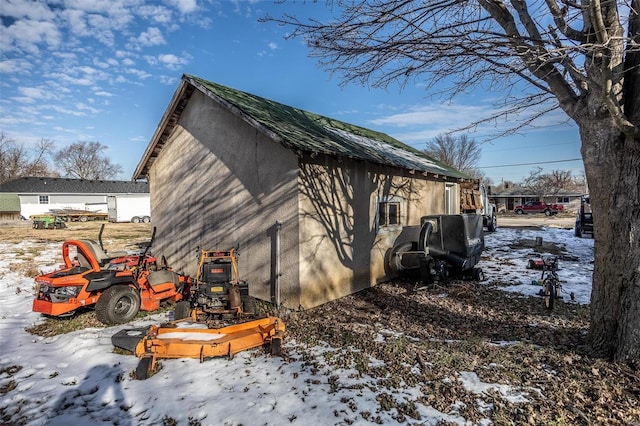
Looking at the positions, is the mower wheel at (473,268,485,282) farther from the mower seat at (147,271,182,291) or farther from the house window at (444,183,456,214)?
the mower seat at (147,271,182,291)

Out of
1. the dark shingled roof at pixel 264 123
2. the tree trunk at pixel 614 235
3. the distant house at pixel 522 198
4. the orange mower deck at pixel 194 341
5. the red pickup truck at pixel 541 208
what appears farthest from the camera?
the distant house at pixel 522 198

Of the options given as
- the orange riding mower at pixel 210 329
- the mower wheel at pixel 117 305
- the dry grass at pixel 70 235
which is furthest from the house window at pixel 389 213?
the dry grass at pixel 70 235

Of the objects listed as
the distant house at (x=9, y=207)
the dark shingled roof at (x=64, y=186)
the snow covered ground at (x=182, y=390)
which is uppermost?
the dark shingled roof at (x=64, y=186)

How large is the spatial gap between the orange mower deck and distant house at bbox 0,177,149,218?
3899 centimetres

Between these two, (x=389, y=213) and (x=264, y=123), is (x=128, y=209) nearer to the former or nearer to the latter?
(x=389, y=213)

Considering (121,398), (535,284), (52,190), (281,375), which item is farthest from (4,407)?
(52,190)

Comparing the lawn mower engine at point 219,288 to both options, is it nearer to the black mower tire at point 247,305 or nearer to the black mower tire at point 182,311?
the black mower tire at point 247,305

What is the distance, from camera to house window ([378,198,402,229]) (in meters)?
9.92

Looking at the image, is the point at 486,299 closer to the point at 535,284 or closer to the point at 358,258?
the point at 535,284

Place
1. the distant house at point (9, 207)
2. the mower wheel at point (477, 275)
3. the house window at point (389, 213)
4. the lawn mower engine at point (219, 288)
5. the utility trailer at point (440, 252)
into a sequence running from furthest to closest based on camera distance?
the distant house at point (9, 207)
the house window at point (389, 213)
the mower wheel at point (477, 275)
the utility trailer at point (440, 252)
the lawn mower engine at point (219, 288)

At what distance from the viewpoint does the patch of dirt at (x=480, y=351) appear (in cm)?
362

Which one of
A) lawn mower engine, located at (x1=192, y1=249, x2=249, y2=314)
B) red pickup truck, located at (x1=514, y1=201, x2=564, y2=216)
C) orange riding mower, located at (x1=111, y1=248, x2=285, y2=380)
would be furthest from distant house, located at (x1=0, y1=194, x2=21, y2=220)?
red pickup truck, located at (x1=514, y1=201, x2=564, y2=216)

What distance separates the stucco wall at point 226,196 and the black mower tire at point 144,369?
10.7 feet

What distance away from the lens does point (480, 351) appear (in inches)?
195
